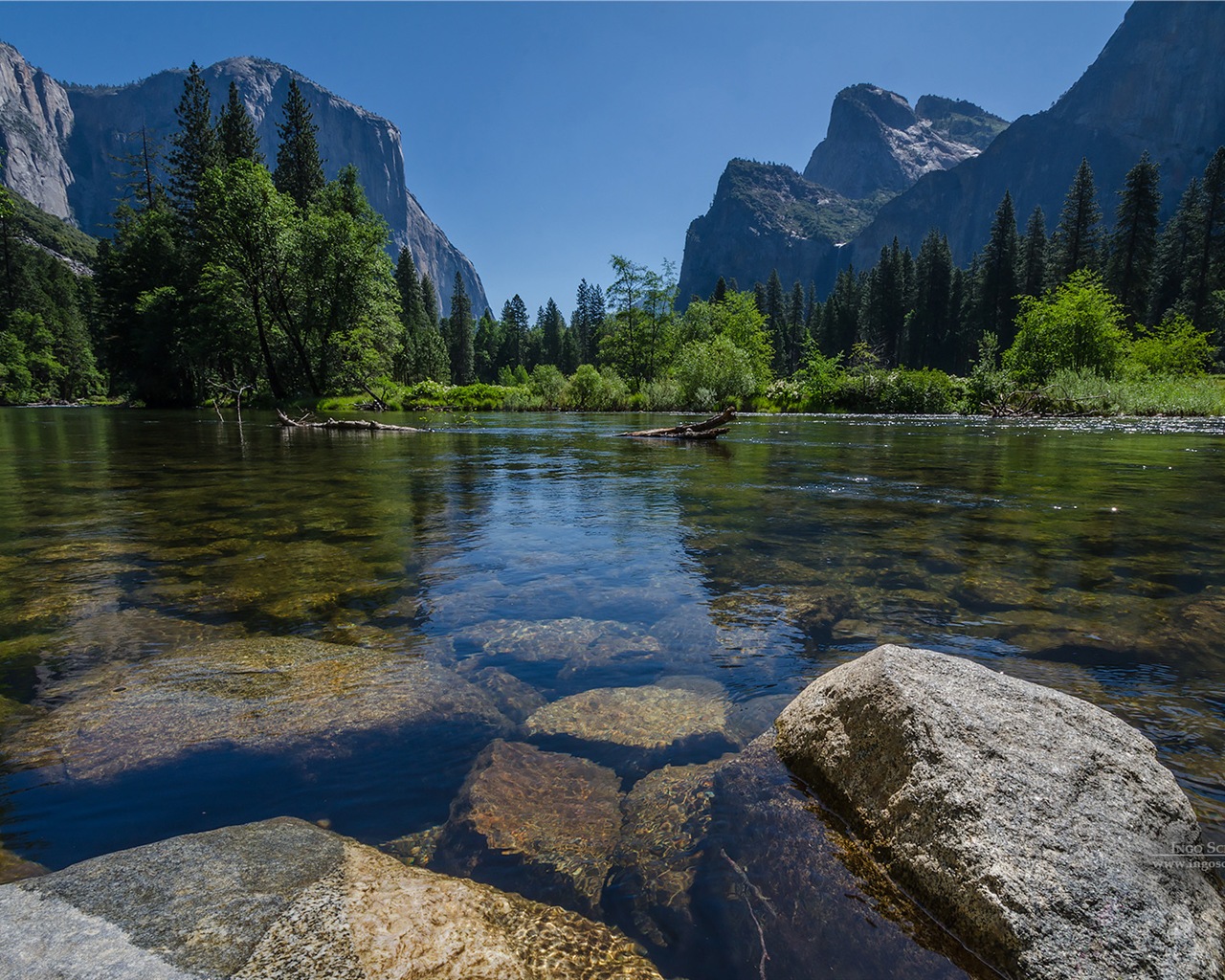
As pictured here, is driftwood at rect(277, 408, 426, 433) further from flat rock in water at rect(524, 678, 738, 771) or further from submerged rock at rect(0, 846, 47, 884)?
submerged rock at rect(0, 846, 47, 884)

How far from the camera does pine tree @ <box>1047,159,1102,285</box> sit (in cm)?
6794

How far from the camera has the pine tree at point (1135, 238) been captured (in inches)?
2429

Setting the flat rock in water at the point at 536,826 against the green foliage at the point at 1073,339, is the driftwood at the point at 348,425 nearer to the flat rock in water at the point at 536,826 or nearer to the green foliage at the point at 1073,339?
the flat rock in water at the point at 536,826

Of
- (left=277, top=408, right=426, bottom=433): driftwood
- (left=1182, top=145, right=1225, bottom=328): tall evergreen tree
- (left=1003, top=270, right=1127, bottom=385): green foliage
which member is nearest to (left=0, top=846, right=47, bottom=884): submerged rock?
(left=277, top=408, right=426, bottom=433): driftwood

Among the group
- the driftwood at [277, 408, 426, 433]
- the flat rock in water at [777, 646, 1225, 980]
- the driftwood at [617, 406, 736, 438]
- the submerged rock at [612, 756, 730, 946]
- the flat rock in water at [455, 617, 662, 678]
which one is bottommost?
the submerged rock at [612, 756, 730, 946]

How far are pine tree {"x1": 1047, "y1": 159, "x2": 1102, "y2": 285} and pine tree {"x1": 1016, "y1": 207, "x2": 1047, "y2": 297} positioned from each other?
504 centimetres

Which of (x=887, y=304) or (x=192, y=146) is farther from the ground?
(x=192, y=146)

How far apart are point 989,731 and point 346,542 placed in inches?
264

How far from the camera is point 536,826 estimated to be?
264 centimetres

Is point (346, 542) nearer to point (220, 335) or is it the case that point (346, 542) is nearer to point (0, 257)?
point (220, 335)

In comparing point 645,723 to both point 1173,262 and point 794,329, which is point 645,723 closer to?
point 1173,262

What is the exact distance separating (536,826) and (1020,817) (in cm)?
185

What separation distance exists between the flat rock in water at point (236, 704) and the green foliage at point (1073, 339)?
4456 centimetres

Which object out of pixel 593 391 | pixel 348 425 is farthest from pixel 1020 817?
pixel 593 391
